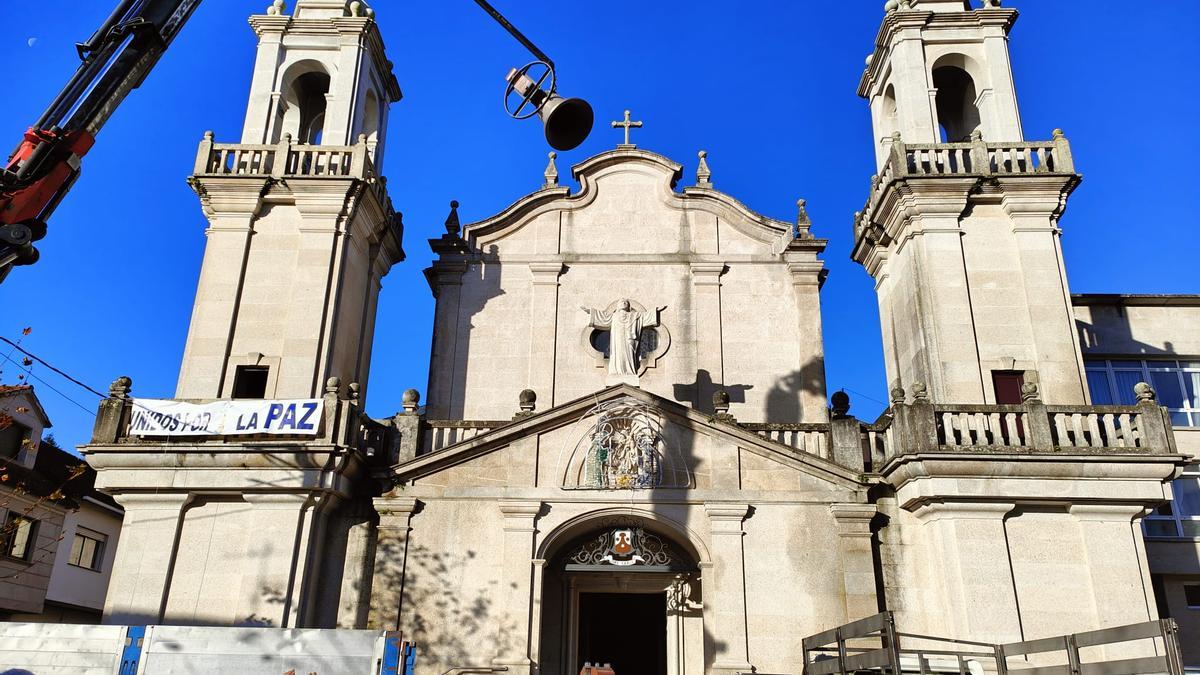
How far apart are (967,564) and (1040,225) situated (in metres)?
8.76

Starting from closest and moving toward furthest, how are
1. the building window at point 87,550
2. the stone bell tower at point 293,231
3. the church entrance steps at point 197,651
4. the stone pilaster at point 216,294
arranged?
the church entrance steps at point 197,651 < the stone pilaster at point 216,294 < the stone bell tower at point 293,231 < the building window at point 87,550

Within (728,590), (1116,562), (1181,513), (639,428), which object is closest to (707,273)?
(639,428)

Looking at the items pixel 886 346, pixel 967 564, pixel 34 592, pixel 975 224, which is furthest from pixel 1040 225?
pixel 34 592

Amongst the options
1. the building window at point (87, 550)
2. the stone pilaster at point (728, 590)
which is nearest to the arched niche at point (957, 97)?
the stone pilaster at point (728, 590)

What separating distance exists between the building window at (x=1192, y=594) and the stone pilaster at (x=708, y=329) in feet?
40.1

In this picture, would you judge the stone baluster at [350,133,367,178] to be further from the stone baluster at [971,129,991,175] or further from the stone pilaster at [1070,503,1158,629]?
the stone pilaster at [1070,503,1158,629]

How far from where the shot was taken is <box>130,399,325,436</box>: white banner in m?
18.9

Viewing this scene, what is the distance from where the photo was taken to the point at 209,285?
71.9 feet

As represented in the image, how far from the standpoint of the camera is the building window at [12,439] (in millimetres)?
30266

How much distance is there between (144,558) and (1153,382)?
82.2ft

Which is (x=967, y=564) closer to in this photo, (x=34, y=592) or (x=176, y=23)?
(x=176, y=23)

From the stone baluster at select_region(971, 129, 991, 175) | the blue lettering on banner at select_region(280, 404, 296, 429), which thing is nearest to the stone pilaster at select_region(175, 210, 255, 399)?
the blue lettering on banner at select_region(280, 404, 296, 429)

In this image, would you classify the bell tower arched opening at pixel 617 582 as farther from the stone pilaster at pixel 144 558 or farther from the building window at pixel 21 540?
the building window at pixel 21 540

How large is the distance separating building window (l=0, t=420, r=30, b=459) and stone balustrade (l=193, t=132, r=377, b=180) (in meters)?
13.7
